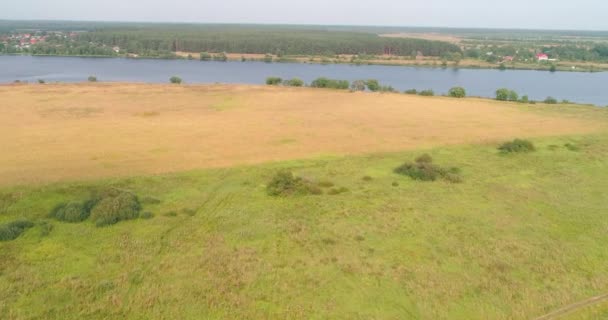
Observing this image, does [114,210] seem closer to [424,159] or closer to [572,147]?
[424,159]

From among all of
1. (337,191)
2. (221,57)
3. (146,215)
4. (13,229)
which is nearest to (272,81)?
(337,191)

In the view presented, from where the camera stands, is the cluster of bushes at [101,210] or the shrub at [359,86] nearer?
the cluster of bushes at [101,210]

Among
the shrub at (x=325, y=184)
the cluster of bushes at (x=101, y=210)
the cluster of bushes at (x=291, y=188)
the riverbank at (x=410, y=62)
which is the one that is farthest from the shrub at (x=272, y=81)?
the cluster of bushes at (x=101, y=210)

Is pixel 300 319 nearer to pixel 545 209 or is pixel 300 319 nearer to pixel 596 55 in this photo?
pixel 545 209

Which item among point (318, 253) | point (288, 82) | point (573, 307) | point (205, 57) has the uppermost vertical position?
point (205, 57)

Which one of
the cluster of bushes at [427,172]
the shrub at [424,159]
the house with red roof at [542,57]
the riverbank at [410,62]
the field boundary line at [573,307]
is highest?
the house with red roof at [542,57]

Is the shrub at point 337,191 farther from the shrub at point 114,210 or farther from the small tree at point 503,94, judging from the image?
the small tree at point 503,94

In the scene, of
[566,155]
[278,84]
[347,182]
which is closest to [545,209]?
[347,182]
